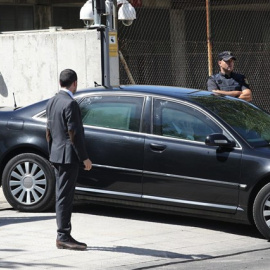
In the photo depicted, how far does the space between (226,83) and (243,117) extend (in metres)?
2.57

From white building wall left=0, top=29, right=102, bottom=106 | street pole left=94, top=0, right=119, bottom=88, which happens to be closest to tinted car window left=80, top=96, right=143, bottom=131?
street pole left=94, top=0, right=119, bottom=88

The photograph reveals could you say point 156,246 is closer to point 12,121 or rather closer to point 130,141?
point 130,141

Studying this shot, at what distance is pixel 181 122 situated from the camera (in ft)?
32.7

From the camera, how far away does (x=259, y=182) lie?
368 inches

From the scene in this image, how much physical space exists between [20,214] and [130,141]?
1.62m

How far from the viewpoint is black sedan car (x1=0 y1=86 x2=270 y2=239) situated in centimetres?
944

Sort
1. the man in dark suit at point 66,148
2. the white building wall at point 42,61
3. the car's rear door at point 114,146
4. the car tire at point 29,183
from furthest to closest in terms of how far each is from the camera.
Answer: the white building wall at point 42,61, the car tire at point 29,183, the car's rear door at point 114,146, the man in dark suit at point 66,148

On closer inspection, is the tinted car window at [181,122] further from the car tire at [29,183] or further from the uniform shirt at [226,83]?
the uniform shirt at [226,83]

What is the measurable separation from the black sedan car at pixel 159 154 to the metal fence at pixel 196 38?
820 cm

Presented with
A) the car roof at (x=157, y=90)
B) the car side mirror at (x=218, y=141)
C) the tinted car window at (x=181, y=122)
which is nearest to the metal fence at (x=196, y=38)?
the car roof at (x=157, y=90)

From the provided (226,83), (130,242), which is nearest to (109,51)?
(226,83)

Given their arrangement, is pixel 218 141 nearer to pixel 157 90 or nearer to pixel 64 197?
pixel 157 90

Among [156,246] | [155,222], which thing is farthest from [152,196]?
[156,246]

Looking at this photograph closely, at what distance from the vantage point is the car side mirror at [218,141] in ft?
31.0
